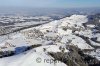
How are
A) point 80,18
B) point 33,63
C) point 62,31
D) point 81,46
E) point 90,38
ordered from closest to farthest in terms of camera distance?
point 33,63 < point 81,46 < point 90,38 < point 62,31 < point 80,18

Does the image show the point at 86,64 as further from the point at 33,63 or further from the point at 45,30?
the point at 45,30

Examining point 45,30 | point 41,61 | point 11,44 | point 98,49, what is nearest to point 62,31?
point 45,30

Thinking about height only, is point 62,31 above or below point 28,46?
below

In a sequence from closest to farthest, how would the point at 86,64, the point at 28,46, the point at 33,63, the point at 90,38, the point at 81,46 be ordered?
the point at 33,63 → the point at 86,64 → the point at 28,46 → the point at 81,46 → the point at 90,38

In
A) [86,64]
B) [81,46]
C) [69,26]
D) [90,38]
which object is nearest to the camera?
[86,64]

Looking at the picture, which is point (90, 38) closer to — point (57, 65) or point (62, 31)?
point (62, 31)

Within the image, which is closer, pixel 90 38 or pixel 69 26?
pixel 90 38

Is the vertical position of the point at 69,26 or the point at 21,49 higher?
the point at 21,49

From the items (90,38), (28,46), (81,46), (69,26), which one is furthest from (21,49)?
(69,26)

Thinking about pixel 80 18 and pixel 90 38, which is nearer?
pixel 90 38
